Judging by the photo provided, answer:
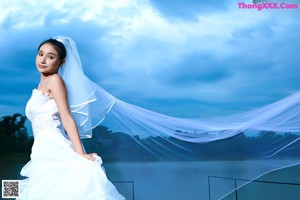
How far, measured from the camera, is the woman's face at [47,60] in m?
1.98

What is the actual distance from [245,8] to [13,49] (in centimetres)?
253

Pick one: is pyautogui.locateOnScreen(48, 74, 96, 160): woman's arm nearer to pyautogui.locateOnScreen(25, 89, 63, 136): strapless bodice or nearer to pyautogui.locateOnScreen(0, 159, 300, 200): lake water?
pyautogui.locateOnScreen(25, 89, 63, 136): strapless bodice

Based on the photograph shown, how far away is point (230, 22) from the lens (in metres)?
4.88

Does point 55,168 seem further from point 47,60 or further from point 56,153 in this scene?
point 47,60

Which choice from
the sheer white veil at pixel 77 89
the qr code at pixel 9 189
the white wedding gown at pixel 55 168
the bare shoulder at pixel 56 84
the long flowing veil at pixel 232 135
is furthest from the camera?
the long flowing veil at pixel 232 135

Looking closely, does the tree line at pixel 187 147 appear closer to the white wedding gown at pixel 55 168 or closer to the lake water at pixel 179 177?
the lake water at pixel 179 177

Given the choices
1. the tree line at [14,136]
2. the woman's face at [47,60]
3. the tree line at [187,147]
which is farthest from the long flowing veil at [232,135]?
the tree line at [14,136]

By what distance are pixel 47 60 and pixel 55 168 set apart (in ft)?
1.55

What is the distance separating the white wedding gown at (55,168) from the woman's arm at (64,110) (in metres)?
0.03

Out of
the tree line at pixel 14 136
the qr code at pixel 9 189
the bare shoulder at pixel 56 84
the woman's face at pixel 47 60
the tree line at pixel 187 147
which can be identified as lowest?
the qr code at pixel 9 189

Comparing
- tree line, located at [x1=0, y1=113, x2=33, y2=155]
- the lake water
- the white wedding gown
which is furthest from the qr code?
tree line, located at [x1=0, y1=113, x2=33, y2=155]

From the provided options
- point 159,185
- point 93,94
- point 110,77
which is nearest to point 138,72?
point 110,77

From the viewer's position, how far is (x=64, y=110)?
185 cm

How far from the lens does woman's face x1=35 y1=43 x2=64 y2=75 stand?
1.98m
